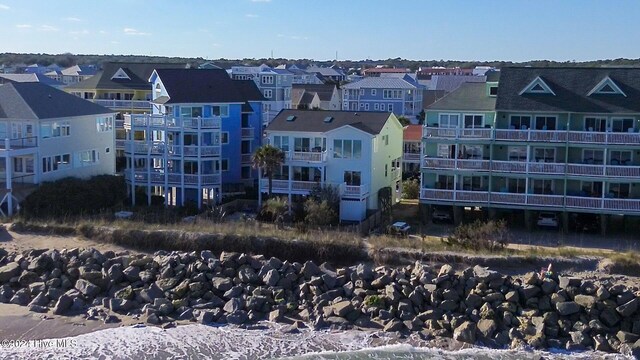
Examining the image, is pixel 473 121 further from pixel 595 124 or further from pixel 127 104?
pixel 127 104

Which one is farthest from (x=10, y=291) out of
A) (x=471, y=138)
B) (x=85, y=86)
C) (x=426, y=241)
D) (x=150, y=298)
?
(x=85, y=86)

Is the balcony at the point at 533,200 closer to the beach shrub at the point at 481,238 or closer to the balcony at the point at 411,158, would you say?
the beach shrub at the point at 481,238

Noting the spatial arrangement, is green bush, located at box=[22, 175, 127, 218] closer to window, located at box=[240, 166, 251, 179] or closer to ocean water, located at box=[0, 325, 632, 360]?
window, located at box=[240, 166, 251, 179]

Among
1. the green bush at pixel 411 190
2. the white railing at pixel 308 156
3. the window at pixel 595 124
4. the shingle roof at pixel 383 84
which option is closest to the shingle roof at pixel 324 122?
the white railing at pixel 308 156

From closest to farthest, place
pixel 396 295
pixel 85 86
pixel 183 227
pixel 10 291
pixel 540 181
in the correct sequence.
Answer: pixel 396 295, pixel 10 291, pixel 183 227, pixel 540 181, pixel 85 86

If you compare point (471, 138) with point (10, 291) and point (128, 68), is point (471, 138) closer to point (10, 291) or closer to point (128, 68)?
point (10, 291)

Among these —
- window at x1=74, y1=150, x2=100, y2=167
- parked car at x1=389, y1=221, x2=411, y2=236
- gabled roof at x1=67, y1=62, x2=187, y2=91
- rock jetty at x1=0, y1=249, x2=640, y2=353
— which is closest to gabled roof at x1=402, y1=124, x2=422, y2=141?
parked car at x1=389, y1=221, x2=411, y2=236
